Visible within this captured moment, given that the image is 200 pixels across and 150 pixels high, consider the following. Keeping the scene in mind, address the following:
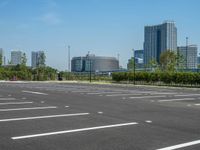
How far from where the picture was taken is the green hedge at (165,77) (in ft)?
167

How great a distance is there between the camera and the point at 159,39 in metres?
154

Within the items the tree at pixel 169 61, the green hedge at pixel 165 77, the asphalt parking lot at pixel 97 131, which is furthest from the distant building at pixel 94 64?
the asphalt parking lot at pixel 97 131

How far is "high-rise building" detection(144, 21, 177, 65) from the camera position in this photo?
14888 cm

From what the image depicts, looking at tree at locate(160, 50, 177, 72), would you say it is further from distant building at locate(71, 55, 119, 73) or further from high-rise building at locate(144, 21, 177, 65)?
distant building at locate(71, 55, 119, 73)

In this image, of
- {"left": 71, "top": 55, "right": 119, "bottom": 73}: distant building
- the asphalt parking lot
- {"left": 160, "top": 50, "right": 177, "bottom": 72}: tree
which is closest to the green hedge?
{"left": 160, "top": 50, "right": 177, "bottom": 72}: tree

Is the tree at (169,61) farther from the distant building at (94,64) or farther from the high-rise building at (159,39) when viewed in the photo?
the distant building at (94,64)

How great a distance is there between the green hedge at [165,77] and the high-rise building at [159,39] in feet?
276

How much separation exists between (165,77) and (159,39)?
330ft

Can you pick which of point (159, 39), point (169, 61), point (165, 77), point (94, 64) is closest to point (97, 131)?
point (165, 77)

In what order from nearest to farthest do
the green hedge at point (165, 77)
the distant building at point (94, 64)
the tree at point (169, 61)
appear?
the green hedge at point (165, 77), the tree at point (169, 61), the distant building at point (94, 64)

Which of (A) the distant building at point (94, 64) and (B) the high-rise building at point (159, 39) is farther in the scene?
(A) the distant building at point (94, 64)

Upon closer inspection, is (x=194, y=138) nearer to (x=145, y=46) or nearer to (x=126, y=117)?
(x=126, y=117)

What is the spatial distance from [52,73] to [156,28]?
7794 centimetres

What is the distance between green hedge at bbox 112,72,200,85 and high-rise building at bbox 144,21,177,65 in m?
84.0
